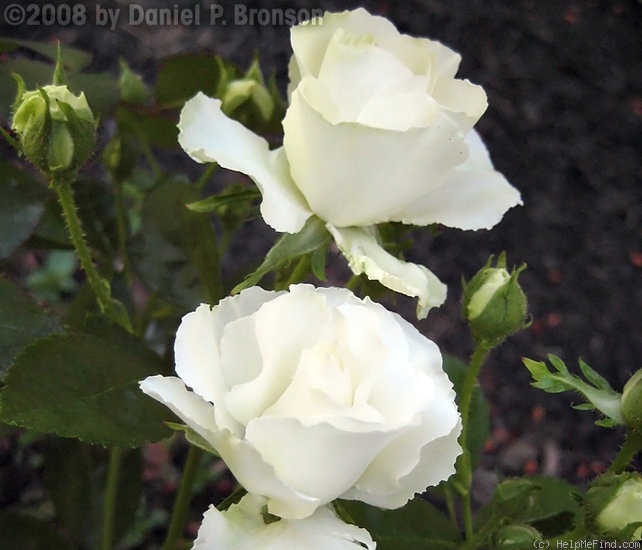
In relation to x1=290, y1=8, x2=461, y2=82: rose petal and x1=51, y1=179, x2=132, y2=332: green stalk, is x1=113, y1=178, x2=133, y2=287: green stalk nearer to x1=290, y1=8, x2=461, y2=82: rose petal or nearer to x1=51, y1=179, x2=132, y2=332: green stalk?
x1=51, y1=179, x2=132, y2=332: green stalk

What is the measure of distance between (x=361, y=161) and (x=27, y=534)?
380mm

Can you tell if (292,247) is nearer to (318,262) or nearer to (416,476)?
(318,262)

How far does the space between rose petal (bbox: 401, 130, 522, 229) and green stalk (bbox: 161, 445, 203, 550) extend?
20cm

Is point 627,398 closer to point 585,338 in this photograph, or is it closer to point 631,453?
point 631,453

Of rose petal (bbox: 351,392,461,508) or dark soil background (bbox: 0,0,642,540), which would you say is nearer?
rose petal (bbox: 351,392,461,508)

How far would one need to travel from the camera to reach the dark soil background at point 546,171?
3.99 feet

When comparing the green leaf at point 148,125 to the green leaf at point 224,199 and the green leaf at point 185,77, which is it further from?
the green leaf at point 224,199

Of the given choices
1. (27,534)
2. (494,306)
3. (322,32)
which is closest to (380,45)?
(322,32)

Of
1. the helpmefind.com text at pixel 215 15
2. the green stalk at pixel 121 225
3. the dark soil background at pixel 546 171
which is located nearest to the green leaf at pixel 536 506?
the green stalk at pixel 121 225

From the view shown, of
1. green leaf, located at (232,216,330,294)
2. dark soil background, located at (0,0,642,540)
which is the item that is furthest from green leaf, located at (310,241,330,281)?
dark soil background, located at (0,0,642,540)

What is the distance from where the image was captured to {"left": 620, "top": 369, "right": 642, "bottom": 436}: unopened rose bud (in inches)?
15.1

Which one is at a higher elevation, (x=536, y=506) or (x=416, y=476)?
(x=416, y=476)

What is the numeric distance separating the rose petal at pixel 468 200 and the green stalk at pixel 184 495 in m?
0.20

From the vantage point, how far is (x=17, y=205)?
495 mm
